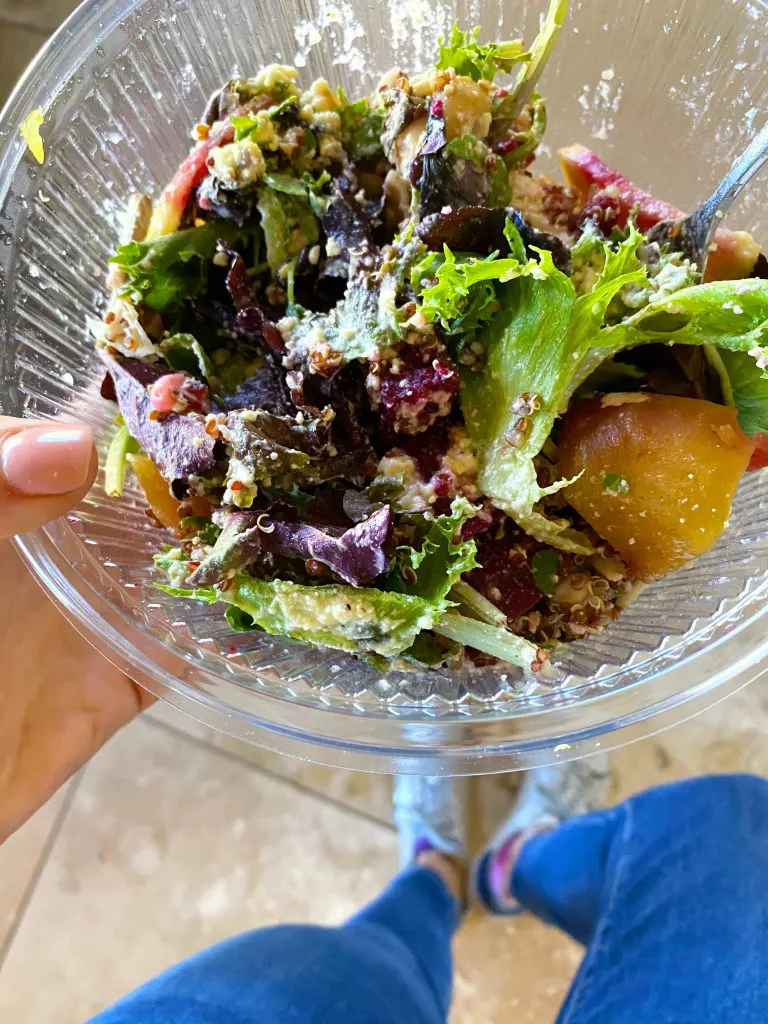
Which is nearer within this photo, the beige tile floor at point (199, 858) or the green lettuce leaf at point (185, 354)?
the green lettuce leaf at point (185, 354)

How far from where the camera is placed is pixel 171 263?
0.90 meters

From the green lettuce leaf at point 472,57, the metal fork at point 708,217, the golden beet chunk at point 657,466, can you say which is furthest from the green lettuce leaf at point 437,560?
the green lettuce leaf at point 472,57

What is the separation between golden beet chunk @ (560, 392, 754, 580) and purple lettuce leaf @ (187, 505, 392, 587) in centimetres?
21

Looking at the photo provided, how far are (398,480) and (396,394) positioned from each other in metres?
0.08

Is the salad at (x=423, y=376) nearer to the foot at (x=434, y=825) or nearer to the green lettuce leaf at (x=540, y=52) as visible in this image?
the green lettuce leaf at (x=540, y=52)

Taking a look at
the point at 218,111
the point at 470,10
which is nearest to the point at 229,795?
the point at 218,111

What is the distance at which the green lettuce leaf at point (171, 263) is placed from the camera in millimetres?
877

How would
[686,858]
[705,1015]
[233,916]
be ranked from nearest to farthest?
[705,1015]
[686,858]
[233,916]

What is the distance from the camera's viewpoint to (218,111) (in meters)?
0.93

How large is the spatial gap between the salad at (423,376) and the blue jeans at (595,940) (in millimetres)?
766

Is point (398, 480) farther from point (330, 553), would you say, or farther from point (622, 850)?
point (622, 850)

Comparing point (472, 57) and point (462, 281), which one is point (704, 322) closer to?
point (462, 281)

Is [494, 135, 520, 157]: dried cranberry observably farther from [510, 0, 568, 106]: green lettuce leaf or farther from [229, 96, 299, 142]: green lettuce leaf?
[229, 96, 299, 142]: green lettuce leaf

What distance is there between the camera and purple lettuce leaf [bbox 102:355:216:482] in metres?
0.80
